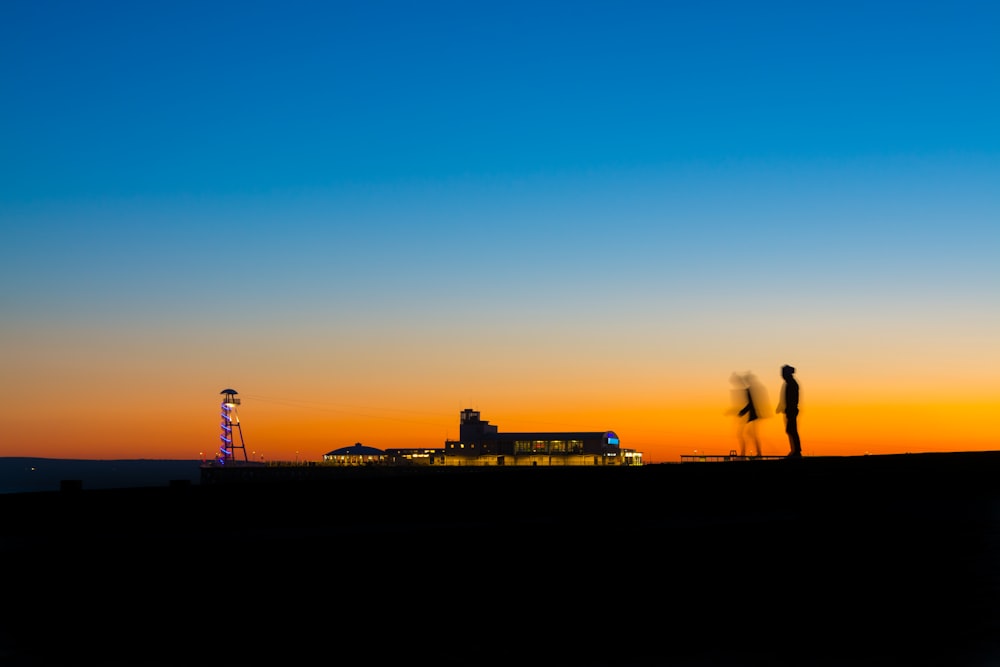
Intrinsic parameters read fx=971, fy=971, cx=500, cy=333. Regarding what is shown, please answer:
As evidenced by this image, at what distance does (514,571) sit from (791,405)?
35.8 feet

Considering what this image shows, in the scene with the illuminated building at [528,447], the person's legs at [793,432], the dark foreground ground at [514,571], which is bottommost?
the dark foreground ground at [514,571]

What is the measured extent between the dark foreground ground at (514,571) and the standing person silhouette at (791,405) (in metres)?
3.47

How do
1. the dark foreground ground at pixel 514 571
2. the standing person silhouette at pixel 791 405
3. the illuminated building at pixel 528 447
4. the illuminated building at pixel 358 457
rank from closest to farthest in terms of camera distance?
the dark foreground ground at pixel 514 571 → the standing person silhouette at pixel 791 405 → the illuminated building at pixel 528 447 → the illuminated building at pixel 358 457

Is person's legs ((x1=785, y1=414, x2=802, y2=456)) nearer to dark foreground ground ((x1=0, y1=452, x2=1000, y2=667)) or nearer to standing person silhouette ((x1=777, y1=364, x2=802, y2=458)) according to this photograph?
standing person silhouette ((x1=777, y1=364, x2=802, y2=458))

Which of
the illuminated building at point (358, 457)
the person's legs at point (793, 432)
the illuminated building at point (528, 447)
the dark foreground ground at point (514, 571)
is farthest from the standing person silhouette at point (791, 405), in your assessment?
the illuminated building at point (358, 457)

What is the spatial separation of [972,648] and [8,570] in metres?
7.52

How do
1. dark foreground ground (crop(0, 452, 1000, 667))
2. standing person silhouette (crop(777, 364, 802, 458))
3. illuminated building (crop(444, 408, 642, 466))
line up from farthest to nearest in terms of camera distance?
illuminated building (crop(444, 408, 642, 466)), standing person silhouette (crop(777, 364, 802, 458)), dark foreground ground (crop(0, 452, 1000, 667))

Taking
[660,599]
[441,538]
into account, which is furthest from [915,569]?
[441,538]

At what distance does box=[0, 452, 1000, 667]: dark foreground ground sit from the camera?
5.20 meters

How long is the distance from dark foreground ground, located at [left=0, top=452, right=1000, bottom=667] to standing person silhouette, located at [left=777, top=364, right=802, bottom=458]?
3.47 m

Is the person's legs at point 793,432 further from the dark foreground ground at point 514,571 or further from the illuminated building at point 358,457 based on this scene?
the illuminated building at point 358,457

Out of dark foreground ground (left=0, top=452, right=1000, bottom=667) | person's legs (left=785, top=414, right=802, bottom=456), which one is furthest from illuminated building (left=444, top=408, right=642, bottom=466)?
dark foreground ground (left=0, top=452, right=1000, bottom=667)

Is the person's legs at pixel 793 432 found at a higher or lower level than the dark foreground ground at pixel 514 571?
higher

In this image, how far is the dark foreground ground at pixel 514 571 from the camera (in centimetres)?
520
